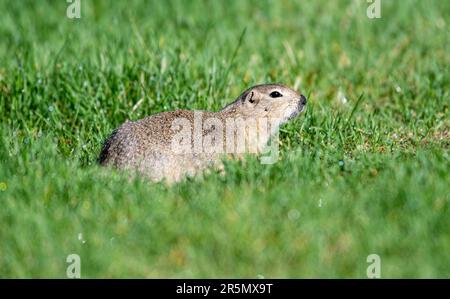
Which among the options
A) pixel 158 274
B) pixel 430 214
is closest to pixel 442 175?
pixel 430 214

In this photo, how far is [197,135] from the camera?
5.98 metres

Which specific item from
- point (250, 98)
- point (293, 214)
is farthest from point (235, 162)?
point (250, 98)

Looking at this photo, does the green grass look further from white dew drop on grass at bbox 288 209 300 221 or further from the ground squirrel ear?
the ground squirrel ear

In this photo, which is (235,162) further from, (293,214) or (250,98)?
(250,98)

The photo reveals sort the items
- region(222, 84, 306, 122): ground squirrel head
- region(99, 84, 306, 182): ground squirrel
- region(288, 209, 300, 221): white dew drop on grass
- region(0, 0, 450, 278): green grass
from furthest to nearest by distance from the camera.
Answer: region(222, 84, 306, 122): ground squirrel head < region(99, 84, 306, 182): ground squirrel < region(288, 209, 300, 221): white dew drop on grass < region(0, 0, 450, 278): green grass

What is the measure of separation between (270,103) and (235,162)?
92cm

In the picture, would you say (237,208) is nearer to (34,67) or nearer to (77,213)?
(77,213)

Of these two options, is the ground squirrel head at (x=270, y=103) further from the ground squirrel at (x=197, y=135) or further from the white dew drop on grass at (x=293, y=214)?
the white dew drop on grass at (x=293, y=214)

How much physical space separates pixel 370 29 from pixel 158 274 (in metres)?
5.55

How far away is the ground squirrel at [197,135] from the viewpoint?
19.0ft

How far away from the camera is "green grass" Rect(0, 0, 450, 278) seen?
4652 millimetres

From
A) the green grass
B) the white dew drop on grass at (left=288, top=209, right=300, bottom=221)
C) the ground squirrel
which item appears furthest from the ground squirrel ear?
the white dew drop on grass at (left=288, top=209, right=300, bottom=221)

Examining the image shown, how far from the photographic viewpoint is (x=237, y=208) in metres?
4.96

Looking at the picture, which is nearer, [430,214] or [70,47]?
[430,214]
